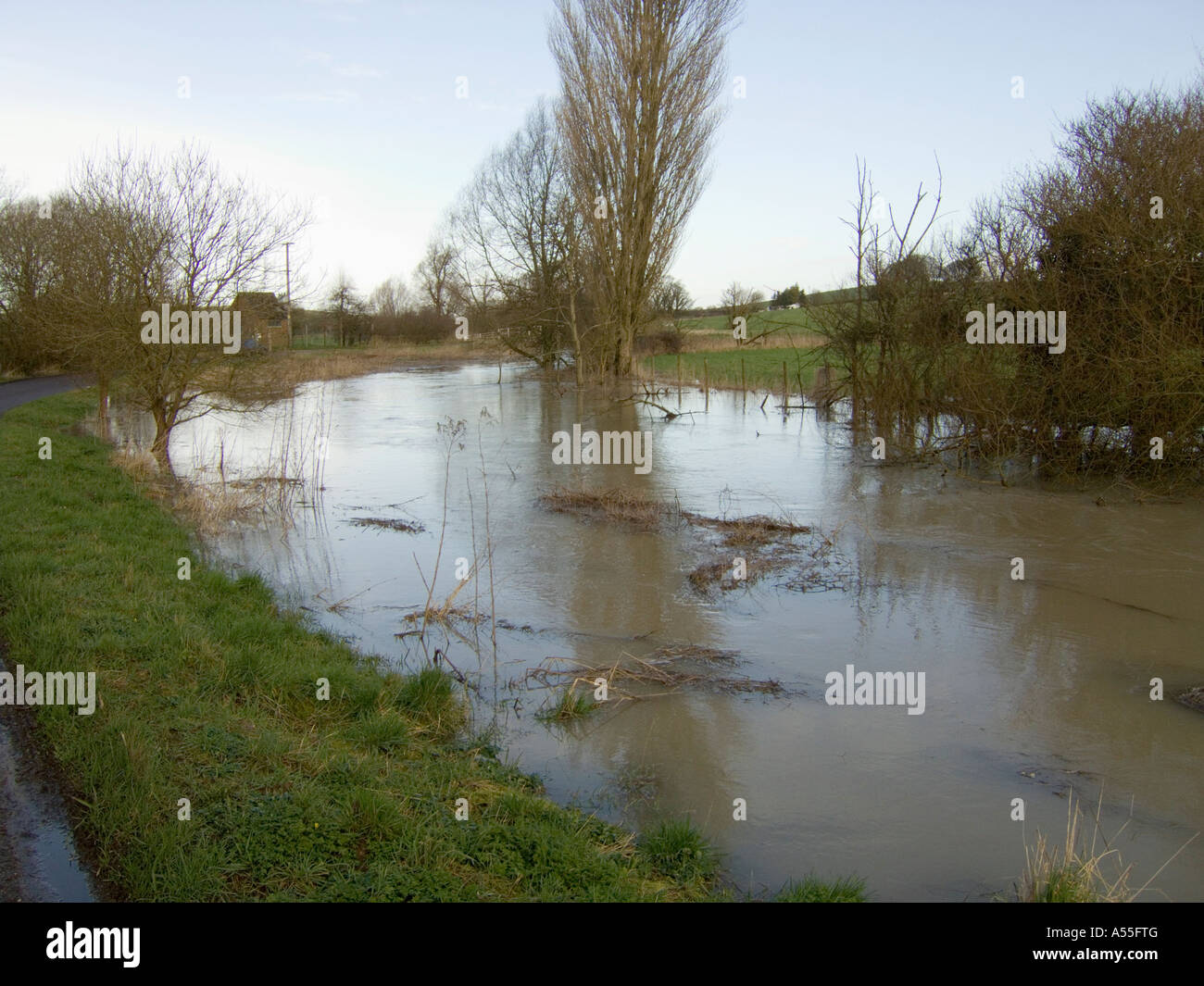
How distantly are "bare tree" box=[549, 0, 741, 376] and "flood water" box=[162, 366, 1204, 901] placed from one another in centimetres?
1697

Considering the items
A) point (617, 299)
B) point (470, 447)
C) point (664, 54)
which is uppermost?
point (664, 54)

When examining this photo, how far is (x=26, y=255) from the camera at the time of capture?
97.8 ft

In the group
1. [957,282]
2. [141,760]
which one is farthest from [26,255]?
[141,760]

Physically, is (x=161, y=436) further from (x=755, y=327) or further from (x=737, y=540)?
(x=755, y=327)

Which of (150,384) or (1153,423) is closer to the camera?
(1153,423)

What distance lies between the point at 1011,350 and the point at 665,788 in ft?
34.4

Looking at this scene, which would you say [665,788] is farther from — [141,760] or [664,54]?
[664,54]

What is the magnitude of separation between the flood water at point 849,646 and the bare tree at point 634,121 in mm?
16971

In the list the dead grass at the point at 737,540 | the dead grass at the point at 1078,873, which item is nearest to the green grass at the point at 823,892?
the dead grass at the point at 1078,873

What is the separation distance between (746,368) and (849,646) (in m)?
29.0

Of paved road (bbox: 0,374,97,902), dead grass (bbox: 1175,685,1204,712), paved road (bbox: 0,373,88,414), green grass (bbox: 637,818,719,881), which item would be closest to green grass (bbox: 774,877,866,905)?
green grass (bbox: 637,818,719,881)

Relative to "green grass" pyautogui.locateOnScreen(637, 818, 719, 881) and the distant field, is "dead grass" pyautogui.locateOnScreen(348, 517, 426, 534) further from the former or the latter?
the distant field

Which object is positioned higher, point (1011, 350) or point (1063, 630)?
point (1011, 350)
